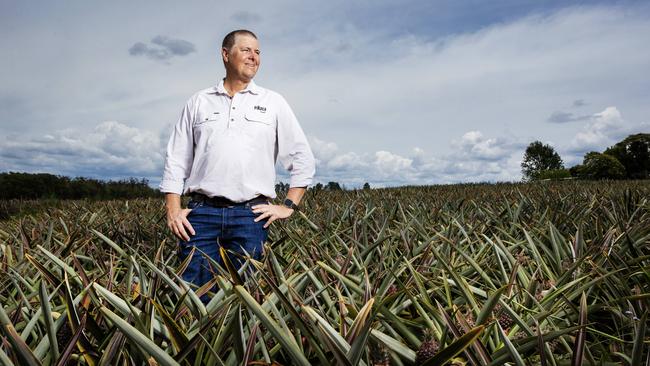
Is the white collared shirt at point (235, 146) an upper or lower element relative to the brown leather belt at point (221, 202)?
upper

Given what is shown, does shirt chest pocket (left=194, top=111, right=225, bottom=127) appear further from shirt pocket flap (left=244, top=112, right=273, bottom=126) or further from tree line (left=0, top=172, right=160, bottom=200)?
tree line (left=0, top=172, right=160, bottom=200)

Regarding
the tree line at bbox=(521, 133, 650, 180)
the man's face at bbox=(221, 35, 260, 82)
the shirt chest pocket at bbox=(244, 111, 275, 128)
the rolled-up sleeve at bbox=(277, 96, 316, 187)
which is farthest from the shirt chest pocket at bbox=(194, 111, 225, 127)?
the tree line at bbox=(521, 133, 650, 180)

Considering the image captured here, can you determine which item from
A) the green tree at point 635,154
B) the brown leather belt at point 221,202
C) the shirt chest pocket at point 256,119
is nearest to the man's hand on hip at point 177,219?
the brown leather belt at point 221,202

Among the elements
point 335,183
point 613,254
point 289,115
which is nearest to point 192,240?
point 289,115

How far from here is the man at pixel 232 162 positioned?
3457mm

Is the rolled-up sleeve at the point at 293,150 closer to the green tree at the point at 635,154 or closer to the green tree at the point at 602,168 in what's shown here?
the green tree at the point at 602,168

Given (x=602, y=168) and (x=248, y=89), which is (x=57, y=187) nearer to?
(x=248, y=89)

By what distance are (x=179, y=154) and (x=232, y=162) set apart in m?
0.48

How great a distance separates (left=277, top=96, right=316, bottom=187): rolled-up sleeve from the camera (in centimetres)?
374

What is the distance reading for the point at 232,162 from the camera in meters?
3.46

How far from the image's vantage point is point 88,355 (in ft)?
5.01

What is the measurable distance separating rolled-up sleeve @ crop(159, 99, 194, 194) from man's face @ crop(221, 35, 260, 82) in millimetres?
458

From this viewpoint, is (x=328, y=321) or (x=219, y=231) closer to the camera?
(x=328, y=321)

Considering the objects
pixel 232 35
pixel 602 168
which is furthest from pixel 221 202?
pixel 602 168
